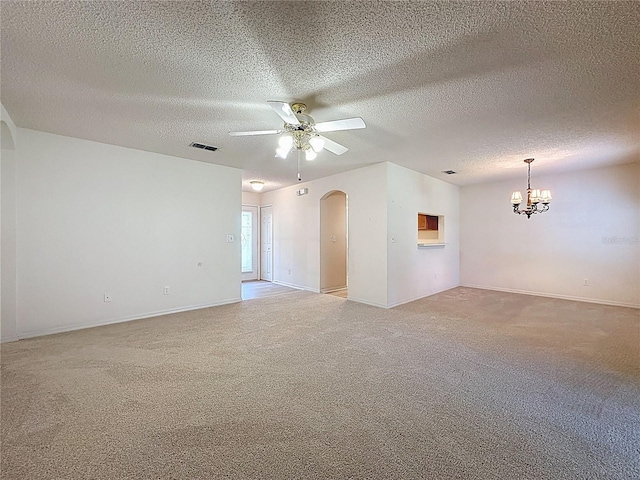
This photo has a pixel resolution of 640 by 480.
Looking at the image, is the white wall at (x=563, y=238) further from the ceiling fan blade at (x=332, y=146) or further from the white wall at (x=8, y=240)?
the white wall at (x=8, y=240)

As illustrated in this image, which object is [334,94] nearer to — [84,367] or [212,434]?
[212,434]

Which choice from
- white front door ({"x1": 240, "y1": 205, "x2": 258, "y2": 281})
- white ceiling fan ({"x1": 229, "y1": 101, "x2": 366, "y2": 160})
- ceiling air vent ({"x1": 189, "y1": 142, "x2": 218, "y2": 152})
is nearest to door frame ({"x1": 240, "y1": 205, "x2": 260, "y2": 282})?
white front door ({"x1": 240, "y1": 205, "x2": 258, "y2": 281})

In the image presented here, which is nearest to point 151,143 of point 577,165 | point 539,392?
point 539,392

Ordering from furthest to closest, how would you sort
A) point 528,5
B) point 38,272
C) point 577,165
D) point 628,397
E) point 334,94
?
point 577,165, point 38,272, point 334,94, point 628,397, point 528,5

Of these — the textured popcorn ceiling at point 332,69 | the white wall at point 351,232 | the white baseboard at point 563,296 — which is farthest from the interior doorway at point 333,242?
the white baseboard at point 563,296

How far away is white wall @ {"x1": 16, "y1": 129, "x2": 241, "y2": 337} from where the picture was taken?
3.56 metres

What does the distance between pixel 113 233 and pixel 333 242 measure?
4331 mm

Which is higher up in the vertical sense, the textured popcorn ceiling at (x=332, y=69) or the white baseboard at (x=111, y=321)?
the textured popcorn ceiling at (x=332, y=69)

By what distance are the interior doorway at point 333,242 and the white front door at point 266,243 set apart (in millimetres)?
2049

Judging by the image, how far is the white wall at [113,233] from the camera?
3.56m

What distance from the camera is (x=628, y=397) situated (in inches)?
88.0

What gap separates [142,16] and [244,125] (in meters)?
1.63

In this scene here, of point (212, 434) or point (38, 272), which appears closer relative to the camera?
point (212, 434)

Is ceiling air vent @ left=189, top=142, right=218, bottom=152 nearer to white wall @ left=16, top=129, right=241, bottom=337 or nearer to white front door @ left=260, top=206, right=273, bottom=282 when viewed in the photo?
white wall @ left=16, top=129, right=241, bottom=337
